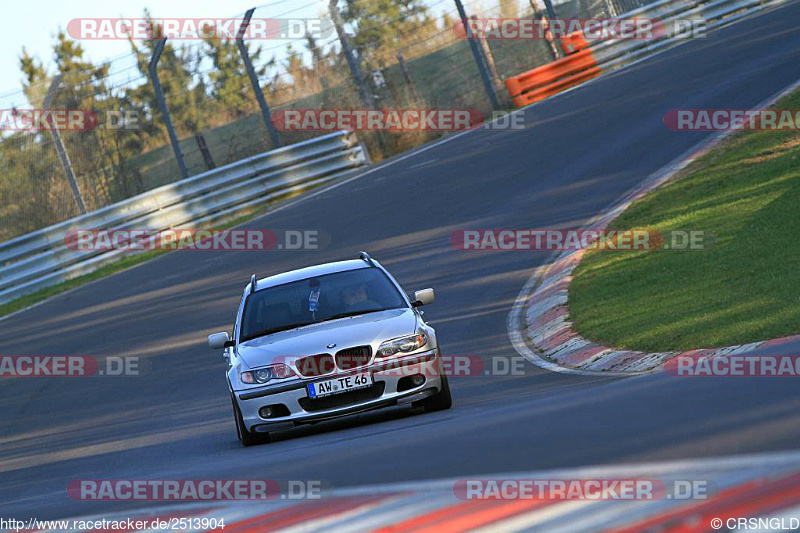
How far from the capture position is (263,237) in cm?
2189

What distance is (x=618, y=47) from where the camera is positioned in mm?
30188

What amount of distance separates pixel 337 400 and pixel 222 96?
21.8m

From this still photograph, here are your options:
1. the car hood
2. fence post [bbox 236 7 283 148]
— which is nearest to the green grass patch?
the car hood

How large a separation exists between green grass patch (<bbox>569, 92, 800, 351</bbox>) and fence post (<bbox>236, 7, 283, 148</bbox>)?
11961 millimetres

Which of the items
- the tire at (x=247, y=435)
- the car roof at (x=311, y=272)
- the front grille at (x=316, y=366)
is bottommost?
the tire at (x=247, y=435)

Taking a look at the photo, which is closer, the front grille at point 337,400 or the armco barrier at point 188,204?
the front grille at point 337,400

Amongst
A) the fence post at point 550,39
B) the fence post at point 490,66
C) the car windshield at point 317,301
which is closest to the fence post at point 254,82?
the fence post at point 490,66

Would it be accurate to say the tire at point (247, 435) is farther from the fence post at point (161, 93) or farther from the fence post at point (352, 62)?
the fence post at point (352, 62)

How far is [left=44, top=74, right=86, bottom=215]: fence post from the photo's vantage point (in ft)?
79.9

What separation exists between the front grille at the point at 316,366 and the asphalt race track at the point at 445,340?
1.72ft

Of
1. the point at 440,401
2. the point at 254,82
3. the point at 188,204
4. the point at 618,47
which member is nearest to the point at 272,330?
the point at 440,401

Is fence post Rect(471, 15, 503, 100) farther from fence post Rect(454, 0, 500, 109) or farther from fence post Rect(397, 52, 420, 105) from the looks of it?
fence post Rect(397, 52, 420, 105)

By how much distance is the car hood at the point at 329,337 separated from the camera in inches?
375

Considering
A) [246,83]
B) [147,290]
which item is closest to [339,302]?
[147,290]
